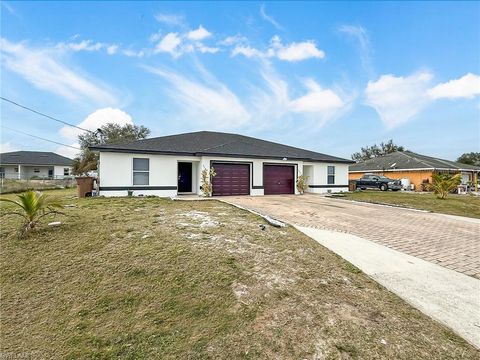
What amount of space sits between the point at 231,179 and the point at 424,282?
1404 cm

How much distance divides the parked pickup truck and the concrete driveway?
17.8m

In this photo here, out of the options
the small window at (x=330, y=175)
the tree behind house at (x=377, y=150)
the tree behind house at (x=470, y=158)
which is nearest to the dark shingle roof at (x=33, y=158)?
the small window at (x=330, y=175)

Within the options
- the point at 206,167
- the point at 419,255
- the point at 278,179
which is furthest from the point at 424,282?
the point at 278,179

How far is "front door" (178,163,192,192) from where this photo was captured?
1888cm

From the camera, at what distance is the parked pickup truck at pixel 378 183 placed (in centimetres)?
2684

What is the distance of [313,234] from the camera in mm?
6809

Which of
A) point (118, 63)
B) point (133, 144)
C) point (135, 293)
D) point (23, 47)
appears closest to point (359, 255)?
point (135, 293)

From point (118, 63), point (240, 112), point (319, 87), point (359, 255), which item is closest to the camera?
point (359, 255)

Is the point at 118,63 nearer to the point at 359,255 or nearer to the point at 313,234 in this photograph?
the point at 313,234

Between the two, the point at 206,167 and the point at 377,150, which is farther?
the point at 377,150

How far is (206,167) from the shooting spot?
16.7m

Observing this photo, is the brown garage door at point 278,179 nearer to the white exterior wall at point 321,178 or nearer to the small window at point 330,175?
the white exterior wall at point 321,178

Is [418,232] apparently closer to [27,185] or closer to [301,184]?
[301,184]

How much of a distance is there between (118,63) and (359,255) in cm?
1644
